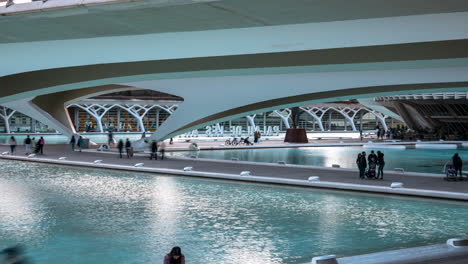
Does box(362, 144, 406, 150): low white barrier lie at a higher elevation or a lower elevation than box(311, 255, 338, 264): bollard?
higher

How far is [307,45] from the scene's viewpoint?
9.97 meters

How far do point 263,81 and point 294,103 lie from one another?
3.49 meters

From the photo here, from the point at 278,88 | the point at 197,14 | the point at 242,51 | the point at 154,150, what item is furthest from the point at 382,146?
the point at 197,14

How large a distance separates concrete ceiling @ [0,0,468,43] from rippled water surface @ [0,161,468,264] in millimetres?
4204

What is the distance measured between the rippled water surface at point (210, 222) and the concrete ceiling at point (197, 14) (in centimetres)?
420

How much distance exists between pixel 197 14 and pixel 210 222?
18.1ft

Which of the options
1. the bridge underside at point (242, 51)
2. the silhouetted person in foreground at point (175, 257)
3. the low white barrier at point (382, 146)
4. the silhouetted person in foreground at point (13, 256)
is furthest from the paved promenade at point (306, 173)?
the low white barrier at point (382, 146)

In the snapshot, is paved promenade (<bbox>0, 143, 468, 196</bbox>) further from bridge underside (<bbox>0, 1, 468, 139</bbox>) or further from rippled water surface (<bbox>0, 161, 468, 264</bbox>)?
bridge underside (<bbox>0, 1, 468, 139</bbox>)

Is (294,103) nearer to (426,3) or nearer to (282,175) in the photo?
(282,175)

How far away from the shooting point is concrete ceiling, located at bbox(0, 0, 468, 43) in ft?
27.3

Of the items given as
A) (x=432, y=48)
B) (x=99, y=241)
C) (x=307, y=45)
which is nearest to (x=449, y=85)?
(x=432, y=48)

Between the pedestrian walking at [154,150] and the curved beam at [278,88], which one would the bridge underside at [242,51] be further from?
the pedestrian walking at [154,150]

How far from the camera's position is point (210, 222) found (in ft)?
41.4

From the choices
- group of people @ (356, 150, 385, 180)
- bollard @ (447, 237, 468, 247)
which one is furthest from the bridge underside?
group of people @ (356, 150, 385, 180)
